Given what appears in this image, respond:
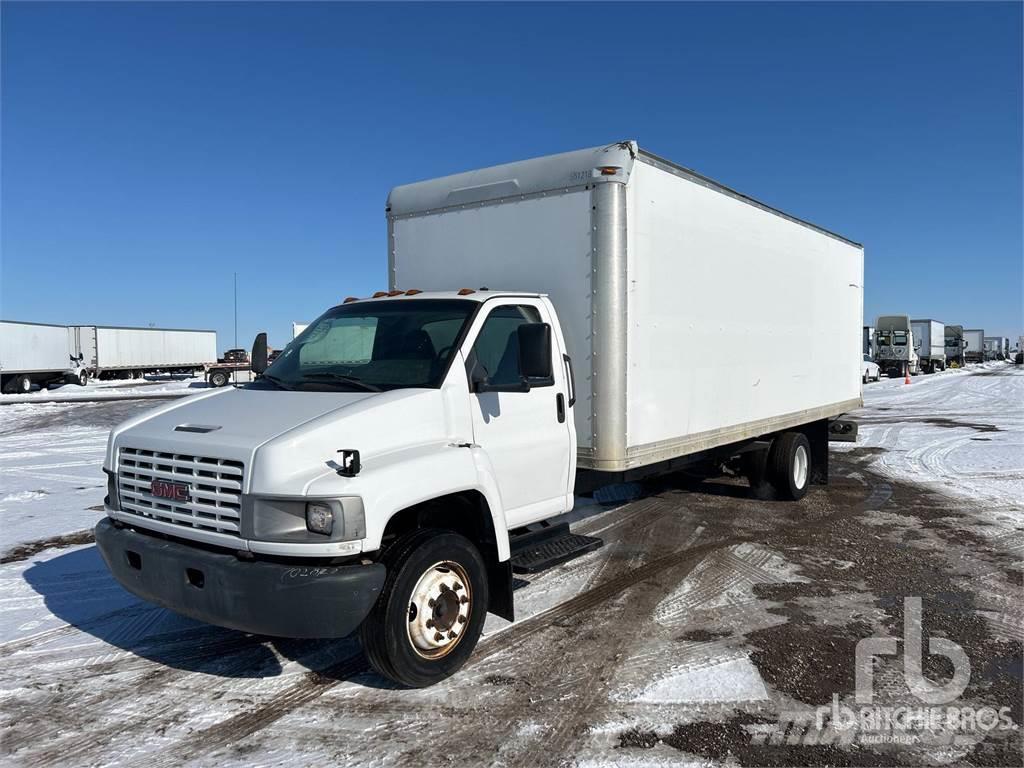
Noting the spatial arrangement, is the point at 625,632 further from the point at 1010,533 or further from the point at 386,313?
the point at 1010,533

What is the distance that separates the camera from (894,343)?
1882 inches

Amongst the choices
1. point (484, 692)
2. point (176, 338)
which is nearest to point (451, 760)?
point (484, 692)

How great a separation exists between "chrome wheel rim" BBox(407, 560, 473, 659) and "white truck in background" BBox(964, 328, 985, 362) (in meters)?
89.9

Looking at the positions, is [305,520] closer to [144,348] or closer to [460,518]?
[460,518]

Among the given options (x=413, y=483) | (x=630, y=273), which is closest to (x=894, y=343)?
(x=630, y=273)

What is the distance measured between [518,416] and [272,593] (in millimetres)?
1932

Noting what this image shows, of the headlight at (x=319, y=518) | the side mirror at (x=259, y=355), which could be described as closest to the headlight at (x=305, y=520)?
the headlight at (x=319, y=518)

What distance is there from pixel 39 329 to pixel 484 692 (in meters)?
40.1

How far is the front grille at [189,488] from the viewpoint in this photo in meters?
3.69

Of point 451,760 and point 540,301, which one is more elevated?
point 540,301

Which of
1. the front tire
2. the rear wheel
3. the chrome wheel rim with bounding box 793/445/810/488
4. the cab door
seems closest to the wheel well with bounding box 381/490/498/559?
the front tire

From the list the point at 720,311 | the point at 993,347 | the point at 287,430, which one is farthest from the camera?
the point at 993,347

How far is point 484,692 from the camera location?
4.14 m

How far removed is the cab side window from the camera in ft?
15.4
